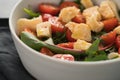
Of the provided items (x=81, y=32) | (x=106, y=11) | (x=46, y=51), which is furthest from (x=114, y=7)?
(x=46, y=51)

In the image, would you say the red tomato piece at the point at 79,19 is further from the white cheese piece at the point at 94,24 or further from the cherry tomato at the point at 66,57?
the cherry tomato at the point at 66,57

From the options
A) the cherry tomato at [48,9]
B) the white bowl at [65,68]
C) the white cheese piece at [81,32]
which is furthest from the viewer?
the cherry tomato at [48,9]

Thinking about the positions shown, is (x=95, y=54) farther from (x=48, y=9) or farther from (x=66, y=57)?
(x=48, y=9)

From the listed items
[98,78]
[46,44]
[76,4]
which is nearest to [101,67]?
[98,78]

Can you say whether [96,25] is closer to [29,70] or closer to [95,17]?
[95,17]

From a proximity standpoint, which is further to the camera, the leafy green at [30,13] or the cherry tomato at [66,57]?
the leafy green at [30,13]

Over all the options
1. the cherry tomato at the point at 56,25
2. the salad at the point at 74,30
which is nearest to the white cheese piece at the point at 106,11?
the salad at the point at 74,30

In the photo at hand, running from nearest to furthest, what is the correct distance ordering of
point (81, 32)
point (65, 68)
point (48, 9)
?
point (65, 68) < point (81, 32) < point (48, 9)
